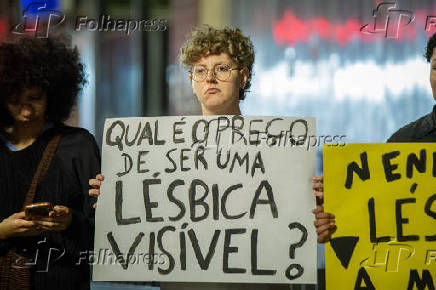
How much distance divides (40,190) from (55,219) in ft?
0.41

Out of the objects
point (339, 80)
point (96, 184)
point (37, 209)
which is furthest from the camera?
point (339, 80)

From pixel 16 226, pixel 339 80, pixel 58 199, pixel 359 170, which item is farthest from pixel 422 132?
pixel 339 80

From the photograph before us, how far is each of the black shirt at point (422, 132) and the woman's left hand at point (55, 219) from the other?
101 centimetres

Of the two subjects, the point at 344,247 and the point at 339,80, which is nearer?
the point at 344,247

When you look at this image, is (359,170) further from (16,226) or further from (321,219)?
(16,226)

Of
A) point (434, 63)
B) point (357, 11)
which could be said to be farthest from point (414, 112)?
point (434, 63)

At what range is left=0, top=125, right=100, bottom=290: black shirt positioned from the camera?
1722 mm

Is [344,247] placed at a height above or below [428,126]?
below

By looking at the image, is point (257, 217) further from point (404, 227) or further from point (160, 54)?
point (160, 54)

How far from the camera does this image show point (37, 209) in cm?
161

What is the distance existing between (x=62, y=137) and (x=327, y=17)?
2678 millimetres

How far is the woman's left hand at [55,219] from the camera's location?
5.38 ft

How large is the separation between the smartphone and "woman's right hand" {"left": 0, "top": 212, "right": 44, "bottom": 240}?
4 cm

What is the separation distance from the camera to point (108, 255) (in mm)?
1730
